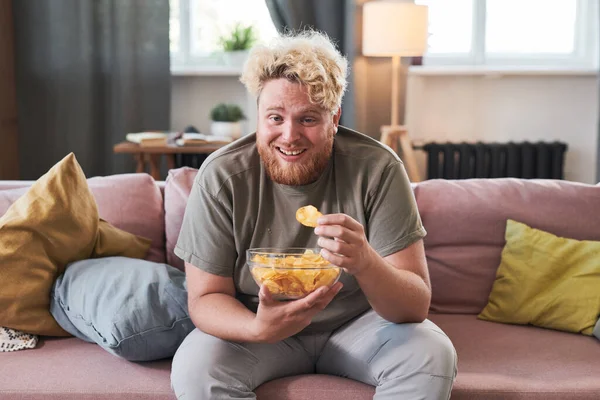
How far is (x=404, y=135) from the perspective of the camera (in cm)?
441

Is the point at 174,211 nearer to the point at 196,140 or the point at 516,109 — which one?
the point at 196,140

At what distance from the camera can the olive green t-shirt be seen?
1.83 meters

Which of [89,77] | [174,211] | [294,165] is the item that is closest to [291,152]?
[294,165]

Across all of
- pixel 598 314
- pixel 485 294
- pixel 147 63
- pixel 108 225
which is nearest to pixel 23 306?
pixel 108 225

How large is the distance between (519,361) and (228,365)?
2.43 feet

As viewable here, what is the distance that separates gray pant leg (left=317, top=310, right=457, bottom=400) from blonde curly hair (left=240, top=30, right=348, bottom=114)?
1.72 feet

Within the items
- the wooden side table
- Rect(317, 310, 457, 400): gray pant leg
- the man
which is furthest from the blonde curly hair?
the wooden side table

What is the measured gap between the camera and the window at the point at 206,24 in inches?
190

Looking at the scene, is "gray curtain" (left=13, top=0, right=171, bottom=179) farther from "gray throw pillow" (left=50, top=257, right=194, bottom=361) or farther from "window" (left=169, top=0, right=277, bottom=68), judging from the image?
"gray throw pillow" (left=50, top=257, right=194, bottom=361)

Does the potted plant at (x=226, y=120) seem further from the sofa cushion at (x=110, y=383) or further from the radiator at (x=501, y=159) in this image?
the sofa cushion at (x=110, y=383)

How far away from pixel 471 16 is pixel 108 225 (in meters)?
3.30

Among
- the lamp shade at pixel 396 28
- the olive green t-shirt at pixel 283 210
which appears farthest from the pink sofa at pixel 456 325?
the lamp shade at pixel 396 28

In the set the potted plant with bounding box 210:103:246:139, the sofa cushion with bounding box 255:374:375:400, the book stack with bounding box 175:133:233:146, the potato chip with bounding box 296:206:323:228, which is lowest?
the sofa cushion with bounding box 255:374:375:400

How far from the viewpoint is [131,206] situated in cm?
231
